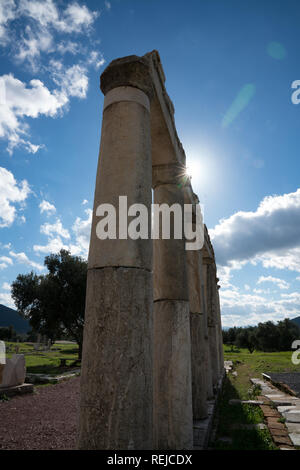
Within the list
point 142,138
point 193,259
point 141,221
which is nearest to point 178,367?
point 141,221

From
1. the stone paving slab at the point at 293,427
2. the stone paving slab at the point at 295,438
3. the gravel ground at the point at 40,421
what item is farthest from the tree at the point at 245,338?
the stone paving slab at the point at 295,438

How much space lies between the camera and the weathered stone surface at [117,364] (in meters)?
2.82

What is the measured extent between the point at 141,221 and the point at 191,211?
668cm

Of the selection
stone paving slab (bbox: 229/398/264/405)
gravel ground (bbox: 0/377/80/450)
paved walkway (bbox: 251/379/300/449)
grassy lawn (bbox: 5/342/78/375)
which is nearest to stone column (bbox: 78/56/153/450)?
gravel ground (bbox: 0/377/80/450)

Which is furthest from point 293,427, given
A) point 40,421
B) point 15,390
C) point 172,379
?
point 15,390

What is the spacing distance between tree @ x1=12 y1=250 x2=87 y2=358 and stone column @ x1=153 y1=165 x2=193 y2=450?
23703 mm

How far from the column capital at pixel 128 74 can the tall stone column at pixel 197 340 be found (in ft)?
18.1

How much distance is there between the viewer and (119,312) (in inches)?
122

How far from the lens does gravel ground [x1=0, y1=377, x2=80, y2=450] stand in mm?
7094

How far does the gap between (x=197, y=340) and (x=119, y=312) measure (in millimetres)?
6391

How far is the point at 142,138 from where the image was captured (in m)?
3.97

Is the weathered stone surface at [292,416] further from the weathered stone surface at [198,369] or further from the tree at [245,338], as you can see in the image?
the tree at [245,338]

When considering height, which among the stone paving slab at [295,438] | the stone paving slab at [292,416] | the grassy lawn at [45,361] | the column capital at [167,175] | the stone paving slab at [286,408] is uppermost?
the column capital at [167,175]
